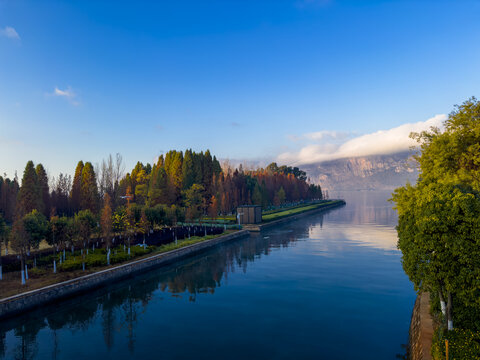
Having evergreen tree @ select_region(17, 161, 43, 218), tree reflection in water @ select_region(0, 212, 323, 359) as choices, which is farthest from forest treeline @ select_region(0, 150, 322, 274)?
tree reflection in water @ select_region(0, 212, 323, 359)

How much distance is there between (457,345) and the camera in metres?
10.9

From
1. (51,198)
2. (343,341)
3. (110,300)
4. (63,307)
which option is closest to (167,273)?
(110,300)

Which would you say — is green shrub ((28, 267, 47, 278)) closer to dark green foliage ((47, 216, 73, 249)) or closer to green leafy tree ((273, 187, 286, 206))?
dark green foliage ((47, 216, 73, 249))

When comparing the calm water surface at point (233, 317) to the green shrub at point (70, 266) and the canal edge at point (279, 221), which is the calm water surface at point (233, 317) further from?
the canal edge at point (279, 221)

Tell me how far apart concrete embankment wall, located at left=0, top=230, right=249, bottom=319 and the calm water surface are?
793 mm

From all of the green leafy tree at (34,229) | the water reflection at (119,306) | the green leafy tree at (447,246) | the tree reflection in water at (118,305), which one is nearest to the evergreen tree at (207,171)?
the tree reflection in water at (118,305)

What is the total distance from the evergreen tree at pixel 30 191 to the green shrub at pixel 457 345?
6066cm

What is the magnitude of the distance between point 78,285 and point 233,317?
14.4m

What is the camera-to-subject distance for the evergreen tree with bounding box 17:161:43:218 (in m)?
51.8

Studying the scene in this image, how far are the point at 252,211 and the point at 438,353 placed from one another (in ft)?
190

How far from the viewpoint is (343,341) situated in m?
16.9

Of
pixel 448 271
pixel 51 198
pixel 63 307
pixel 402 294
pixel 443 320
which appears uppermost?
pixel 51 198

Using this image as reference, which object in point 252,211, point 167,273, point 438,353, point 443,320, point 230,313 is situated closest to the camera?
point 438,353

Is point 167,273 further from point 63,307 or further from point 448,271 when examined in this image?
point 448,271
